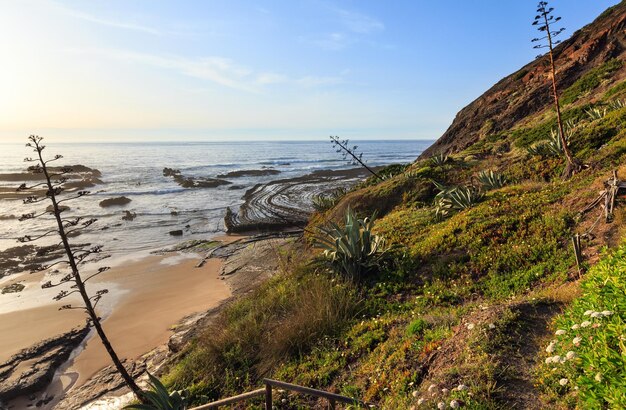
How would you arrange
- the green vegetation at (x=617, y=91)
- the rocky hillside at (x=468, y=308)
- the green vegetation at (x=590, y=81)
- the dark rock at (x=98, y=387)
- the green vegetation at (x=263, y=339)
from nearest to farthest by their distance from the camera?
the rocky hillside at (x=468, y=308), the green vegetation at (x=263, y=339), the dark rock at (x=98, y=387), the green vegetation at (x=617, y=91), the green vegetation at (x=590, y=81)

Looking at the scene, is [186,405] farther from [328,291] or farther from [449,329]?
[449,329]

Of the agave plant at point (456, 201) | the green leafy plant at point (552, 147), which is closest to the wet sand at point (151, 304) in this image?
the agave plant at point (456, 201)

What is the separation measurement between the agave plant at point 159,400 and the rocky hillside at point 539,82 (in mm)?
22082

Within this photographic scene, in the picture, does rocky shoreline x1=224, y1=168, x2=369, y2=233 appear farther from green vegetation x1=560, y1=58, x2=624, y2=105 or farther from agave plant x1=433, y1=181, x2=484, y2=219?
green vegetation x1=560, y1=58, x2=624, y2=105

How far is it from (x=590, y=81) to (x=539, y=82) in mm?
4773

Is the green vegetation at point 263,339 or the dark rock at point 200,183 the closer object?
the green vegetation at point 263,339

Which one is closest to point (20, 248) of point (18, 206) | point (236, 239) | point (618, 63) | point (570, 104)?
point (236, 239)

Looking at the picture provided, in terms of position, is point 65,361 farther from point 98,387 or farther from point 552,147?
point 552,147

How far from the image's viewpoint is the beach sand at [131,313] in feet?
32.3

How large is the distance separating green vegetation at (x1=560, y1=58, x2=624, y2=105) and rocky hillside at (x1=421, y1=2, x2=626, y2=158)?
91mm

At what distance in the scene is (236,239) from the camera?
68.8 feet

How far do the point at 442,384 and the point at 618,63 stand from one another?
23.6 metres

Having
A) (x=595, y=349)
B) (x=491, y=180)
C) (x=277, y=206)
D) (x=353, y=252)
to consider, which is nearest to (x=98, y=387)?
(x=353, y=252)

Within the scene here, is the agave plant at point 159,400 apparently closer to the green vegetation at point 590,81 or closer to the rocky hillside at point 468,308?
the rocky hillside at point 468,308
